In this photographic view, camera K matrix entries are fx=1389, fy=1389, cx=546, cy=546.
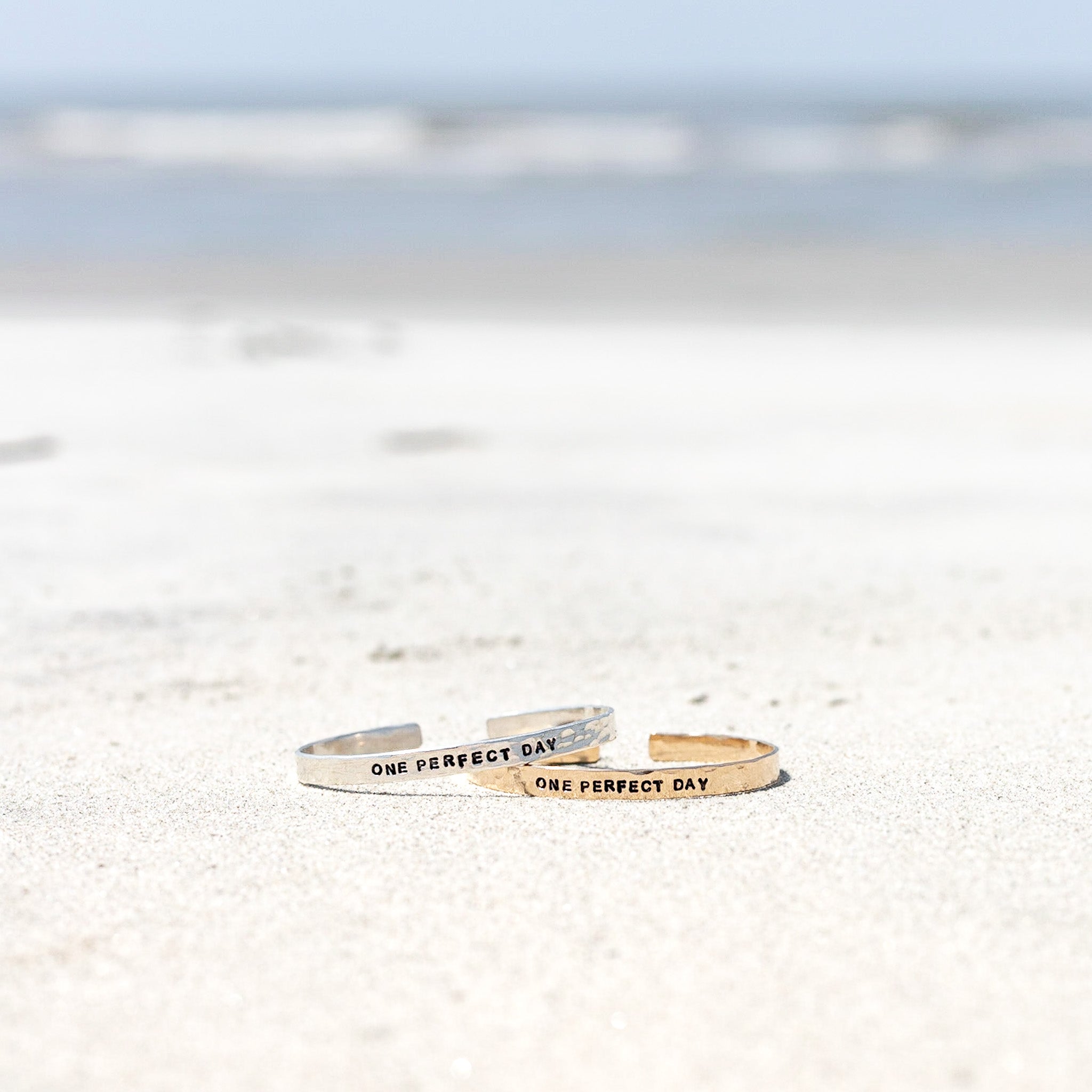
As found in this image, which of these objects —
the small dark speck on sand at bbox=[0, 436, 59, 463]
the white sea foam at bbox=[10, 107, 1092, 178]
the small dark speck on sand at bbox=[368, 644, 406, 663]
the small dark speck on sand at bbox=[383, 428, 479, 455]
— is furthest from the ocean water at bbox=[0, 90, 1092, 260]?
the small dark speck on sand at bbox=[368, 644, 406, 663]

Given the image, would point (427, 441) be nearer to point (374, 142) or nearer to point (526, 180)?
point (526, 180)

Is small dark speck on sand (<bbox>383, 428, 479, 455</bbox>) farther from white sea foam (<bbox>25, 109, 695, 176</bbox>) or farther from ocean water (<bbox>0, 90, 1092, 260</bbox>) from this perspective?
white sea foam (<bbox>25, 109, 695, 176</bbox>)

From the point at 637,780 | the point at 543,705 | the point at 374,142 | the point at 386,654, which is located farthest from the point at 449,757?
the point at 374,142

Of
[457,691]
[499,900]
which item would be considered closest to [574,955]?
[499,900]

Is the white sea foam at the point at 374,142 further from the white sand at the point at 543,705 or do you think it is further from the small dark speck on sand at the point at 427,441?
the white sand at the point at 543,705

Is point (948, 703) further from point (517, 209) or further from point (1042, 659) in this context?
point (517, 209)
